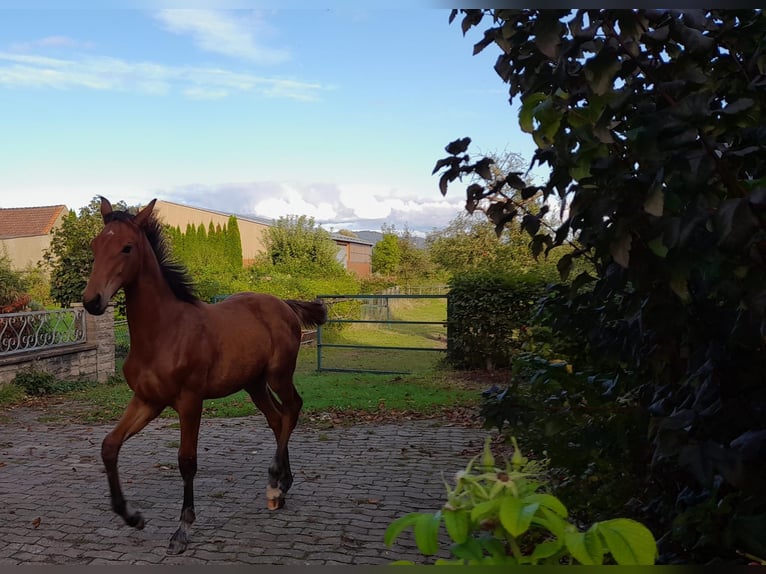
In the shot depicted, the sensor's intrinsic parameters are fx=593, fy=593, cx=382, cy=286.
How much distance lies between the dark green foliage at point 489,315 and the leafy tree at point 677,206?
30.0ft

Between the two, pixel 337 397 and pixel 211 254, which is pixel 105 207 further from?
pixel 211 254

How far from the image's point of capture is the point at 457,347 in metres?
11.6

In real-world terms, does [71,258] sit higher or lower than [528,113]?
lower

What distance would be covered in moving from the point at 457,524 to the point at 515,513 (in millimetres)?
90

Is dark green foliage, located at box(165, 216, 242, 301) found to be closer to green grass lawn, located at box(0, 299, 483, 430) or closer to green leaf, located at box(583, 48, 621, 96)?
green grass lawn, located at box(0, 299, 483, 430)

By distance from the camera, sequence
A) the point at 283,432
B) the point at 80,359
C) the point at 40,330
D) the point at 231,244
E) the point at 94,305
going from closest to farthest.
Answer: the point at 94,305 < the point at 283,432 < the point at 40,330 < the point at 80,359 < the point at 231,244

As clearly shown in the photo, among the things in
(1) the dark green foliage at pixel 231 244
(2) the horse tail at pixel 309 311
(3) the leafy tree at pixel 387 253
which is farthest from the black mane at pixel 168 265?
(3) the leafy tree at pixel 387 253

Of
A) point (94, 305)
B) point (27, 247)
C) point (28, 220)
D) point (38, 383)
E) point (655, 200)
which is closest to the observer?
point (655, 200)

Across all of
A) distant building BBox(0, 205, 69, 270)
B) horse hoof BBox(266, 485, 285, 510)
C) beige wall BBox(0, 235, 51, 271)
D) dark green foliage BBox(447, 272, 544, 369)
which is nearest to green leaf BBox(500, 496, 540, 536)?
horse hoof BBox(266, 485, 285, 510)

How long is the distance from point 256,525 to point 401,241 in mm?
36025

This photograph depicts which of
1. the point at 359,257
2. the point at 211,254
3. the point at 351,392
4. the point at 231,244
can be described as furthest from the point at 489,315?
the point at 359,257

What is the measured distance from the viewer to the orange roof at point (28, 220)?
27.1 m

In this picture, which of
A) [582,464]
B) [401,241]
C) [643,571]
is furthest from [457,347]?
[401,241]

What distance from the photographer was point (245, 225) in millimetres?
33906
